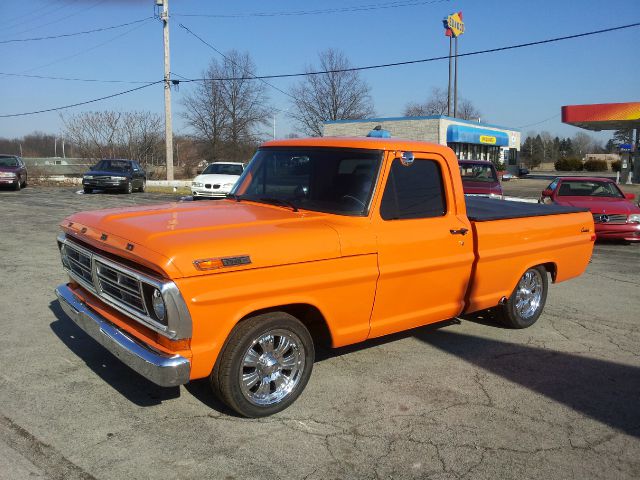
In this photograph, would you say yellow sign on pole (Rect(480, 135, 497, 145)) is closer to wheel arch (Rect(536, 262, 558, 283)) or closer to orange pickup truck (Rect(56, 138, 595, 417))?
wheel arch (Rect(536, 262, 558, 283))

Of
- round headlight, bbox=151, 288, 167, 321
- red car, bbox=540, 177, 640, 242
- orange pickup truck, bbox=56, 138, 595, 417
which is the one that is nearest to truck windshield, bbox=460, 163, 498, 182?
red car, bbox=540, 177, 640, 242

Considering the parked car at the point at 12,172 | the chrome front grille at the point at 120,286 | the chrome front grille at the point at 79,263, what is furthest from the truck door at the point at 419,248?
the parked car at the point at 12,172

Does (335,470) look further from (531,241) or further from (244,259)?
(531,241)

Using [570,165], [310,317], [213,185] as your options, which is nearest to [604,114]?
[213,185]

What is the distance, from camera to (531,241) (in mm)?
5535

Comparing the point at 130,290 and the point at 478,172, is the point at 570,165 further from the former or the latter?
the point at 130,290

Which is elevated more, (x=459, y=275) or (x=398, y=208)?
(x=398, y=208)

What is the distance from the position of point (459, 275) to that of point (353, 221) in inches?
49.6

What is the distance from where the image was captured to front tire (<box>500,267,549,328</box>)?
5.68 metres

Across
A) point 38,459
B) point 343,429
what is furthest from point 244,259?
point 38,459

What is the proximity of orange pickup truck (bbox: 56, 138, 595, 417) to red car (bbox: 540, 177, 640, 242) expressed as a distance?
7.53 meters

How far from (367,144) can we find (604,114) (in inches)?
1635

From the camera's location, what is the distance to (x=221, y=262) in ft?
10.8

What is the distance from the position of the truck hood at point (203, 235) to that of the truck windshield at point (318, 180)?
6.5 inches
